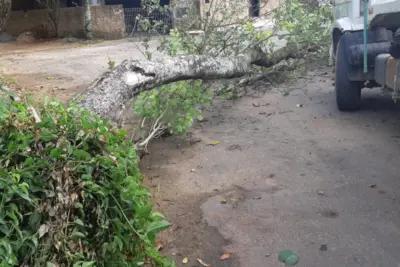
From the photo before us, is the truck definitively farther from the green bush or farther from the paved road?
the green bush

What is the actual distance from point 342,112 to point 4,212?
530 centimetres

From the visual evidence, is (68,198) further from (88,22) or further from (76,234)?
(88,22)

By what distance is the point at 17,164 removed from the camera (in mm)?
2432

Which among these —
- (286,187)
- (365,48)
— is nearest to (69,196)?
(286,187)

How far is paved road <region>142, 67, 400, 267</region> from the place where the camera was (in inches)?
124

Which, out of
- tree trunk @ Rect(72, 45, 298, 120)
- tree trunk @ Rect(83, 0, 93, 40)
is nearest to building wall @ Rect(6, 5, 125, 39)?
tree trunk @ Rect(83, 0, 93, 40)

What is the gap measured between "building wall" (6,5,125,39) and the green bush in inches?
607

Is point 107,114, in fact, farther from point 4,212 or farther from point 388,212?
point 388,212

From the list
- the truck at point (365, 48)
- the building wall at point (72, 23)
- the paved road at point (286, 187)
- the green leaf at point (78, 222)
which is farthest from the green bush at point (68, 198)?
the building wall at point (72, 23)

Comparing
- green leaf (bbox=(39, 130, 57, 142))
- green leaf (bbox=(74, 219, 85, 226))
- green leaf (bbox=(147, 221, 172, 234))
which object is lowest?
green leaf (bbox=(147, 221, 172, 234))

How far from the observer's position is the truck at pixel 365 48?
473 cm

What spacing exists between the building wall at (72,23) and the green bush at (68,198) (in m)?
15.4

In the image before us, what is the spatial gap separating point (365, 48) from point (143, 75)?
2559 millimetres

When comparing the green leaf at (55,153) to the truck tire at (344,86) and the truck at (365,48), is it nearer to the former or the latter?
the truck at (365,48)
